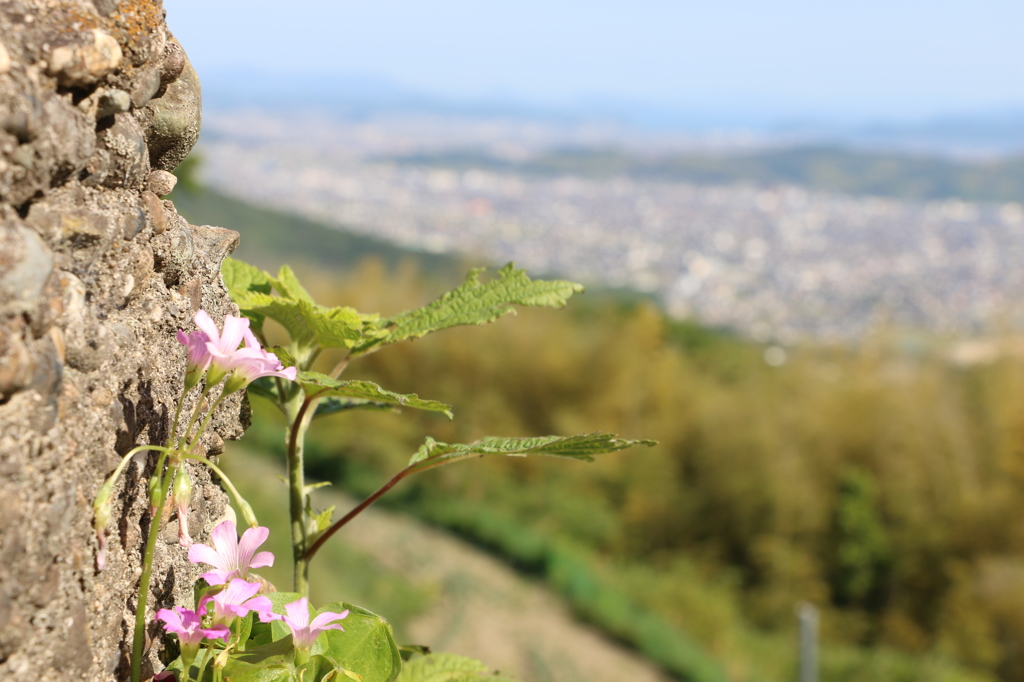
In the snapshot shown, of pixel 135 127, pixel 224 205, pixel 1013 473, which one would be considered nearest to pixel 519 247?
pixel 224 205

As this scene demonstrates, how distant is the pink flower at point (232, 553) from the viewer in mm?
556

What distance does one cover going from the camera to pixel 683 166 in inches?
2266

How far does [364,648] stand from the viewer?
24.7 inches

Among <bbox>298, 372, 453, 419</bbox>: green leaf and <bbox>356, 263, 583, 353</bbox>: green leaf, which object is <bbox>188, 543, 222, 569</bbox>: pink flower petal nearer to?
<bbox>298, 372, 453, 419</bbox>: green leaf

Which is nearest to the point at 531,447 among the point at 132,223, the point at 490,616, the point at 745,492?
the point at 132,223

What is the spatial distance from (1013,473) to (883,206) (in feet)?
149

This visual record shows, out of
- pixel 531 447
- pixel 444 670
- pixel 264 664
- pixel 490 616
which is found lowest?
pixel 490 616

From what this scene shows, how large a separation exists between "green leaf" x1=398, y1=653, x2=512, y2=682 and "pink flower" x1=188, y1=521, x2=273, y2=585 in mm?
198

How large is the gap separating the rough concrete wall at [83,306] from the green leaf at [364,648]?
0.46 ft

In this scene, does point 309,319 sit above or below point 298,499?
above

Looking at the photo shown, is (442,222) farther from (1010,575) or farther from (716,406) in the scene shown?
(1010,575)

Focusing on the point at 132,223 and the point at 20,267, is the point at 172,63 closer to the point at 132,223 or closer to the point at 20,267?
the point at 132,223

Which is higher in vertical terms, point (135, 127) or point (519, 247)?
point (135, 127)

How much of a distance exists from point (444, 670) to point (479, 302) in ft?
1.14
